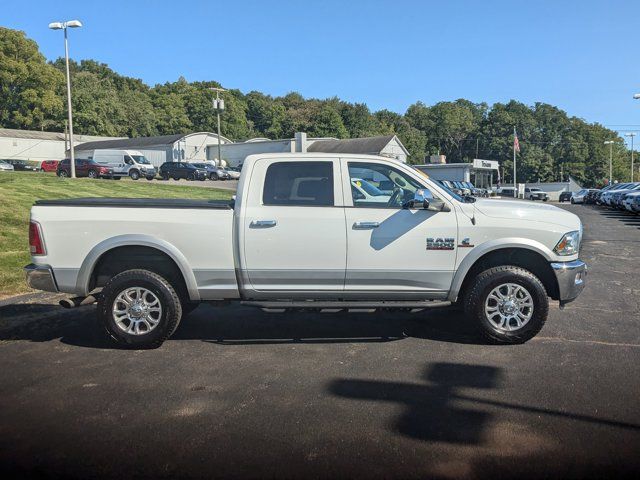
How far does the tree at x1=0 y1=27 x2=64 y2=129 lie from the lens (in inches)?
2854

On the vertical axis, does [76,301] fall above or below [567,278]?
below

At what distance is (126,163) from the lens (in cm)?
3894

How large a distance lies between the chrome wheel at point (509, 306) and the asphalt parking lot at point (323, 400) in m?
0.27

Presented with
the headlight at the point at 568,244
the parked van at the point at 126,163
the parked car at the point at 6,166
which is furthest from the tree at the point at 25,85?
→ the headlight at the point at 568,244

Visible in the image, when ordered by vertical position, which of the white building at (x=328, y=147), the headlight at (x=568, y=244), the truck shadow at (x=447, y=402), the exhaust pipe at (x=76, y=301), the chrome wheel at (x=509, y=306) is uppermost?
the white building at (x=328, y=147)

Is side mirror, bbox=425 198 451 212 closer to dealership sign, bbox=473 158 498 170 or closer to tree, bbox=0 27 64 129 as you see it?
dealership sign, bbox=473 158 498 170

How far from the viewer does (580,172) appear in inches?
4092

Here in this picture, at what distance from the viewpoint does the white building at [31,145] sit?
6444 centimetres

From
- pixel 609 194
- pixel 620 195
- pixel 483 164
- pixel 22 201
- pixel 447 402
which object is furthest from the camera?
pixel 483 164

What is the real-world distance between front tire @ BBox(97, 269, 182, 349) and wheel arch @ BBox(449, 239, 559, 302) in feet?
9.84

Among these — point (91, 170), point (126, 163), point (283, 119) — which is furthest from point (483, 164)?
point (91, 170)

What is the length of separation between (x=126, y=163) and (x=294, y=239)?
3589 centimetres

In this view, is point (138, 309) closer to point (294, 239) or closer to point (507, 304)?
point (294, 239)

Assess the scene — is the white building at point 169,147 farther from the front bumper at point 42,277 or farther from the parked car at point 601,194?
the front bumper at point 42,277
